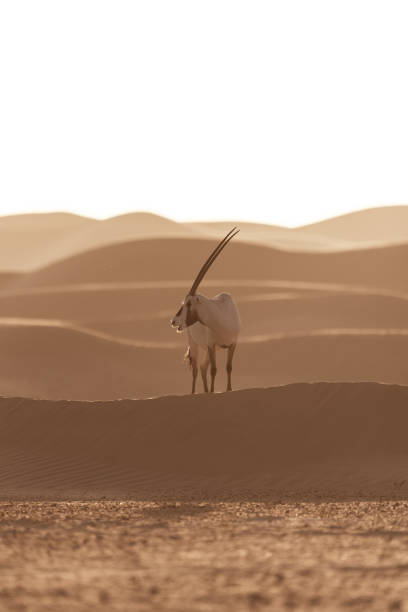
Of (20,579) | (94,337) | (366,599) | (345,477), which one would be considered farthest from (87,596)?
(94,337)

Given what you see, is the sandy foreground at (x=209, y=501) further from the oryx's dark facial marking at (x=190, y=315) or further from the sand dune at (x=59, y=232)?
the sand dune at (x=59, y=232)

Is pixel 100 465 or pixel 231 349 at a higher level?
pixel 231 349

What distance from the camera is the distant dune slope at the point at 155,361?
133 ft

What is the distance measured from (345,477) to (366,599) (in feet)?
33.8

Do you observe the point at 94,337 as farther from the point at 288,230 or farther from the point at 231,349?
the point at 288,230

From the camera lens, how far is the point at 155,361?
148ft

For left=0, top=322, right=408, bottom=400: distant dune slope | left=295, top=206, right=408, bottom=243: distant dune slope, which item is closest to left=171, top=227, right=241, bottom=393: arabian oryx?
left=0, top=322, right=408, bottom=400: distant dune slope

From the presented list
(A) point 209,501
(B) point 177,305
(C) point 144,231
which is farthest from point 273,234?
(A) point 209,501

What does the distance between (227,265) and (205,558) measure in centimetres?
6215

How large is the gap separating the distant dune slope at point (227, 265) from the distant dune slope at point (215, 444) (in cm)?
4704

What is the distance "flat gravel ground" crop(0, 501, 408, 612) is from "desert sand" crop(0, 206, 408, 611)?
0.07ft

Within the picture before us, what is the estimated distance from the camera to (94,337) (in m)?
45.6

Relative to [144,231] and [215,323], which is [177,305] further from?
[144,231]

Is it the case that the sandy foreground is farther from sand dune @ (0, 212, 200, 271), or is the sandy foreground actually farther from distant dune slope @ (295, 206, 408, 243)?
distant dune slope @ (295, 206, 408, 243)
